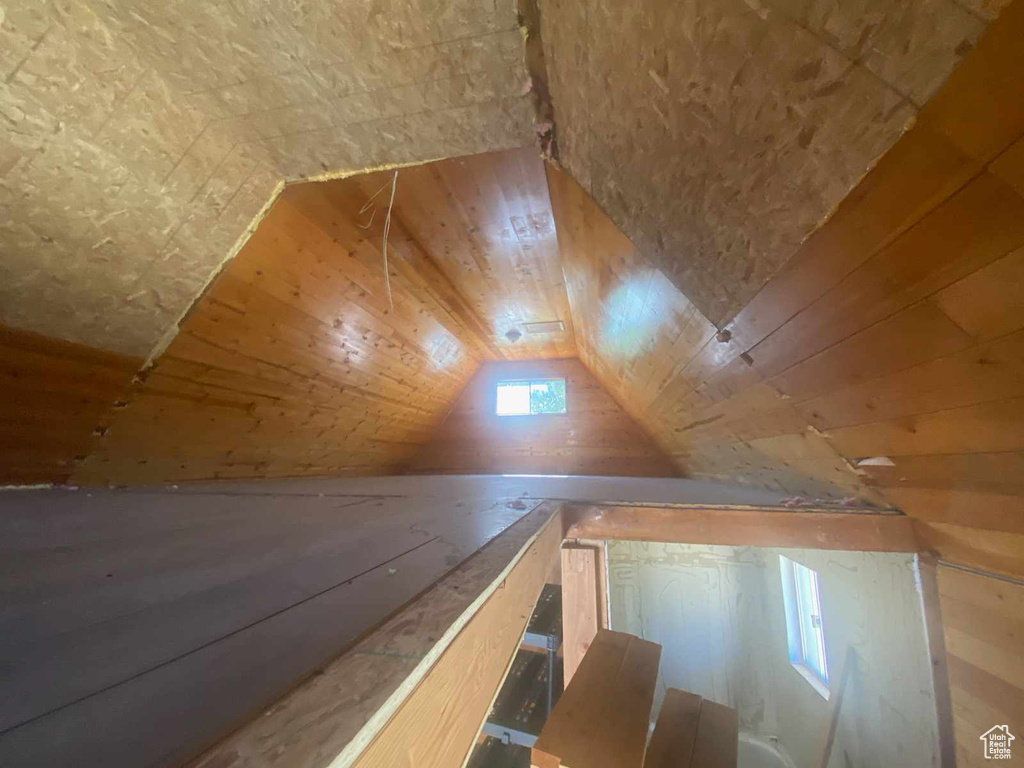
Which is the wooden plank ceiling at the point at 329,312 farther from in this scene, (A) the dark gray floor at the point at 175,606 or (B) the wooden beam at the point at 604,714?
(B) the wooden beam at the point at 604,714

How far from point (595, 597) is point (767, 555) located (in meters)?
2.44

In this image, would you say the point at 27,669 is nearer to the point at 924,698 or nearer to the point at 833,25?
the point at 833,25

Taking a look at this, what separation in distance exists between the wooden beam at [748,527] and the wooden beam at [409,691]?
4.05ft

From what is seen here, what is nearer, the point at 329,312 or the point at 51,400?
the point at 51,400

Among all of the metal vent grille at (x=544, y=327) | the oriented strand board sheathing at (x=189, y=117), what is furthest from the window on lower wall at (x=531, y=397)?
the oriented strand board sheathing at (x=189, y=117)

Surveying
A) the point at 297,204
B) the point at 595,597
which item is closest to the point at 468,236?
the point at 297,204

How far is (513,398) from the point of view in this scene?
493cm

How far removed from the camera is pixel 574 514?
2.15 m

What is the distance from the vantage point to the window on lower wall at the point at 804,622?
3.05m

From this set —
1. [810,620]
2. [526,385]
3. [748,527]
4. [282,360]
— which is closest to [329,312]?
[282,360]

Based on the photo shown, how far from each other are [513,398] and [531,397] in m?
0.23

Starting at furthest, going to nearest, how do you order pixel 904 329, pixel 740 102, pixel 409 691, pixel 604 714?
1. pixel 604 714
2. pixel 904 329
3. pixel 740 102
4. pixel 409 691

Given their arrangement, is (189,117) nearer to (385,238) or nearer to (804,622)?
(385,238)

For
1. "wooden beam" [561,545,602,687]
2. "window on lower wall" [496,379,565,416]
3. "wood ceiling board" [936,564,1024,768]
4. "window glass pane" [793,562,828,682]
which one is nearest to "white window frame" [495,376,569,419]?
"window on lower wall" [496,379,565,416]
